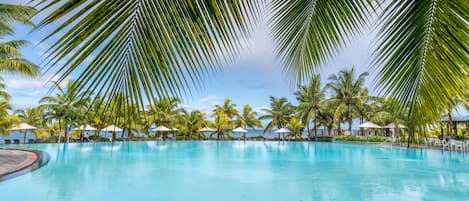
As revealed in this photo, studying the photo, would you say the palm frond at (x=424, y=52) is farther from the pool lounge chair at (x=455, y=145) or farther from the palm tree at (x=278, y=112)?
the palm tree at (x=278, y=112)

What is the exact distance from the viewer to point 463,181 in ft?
28.0

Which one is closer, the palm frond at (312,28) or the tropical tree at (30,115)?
the palm frond at (312,28)

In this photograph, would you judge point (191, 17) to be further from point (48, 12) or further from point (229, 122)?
point (229, 122)

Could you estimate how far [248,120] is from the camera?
30656 millimetres

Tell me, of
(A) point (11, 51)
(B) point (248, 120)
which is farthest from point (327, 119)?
(A) point (11, 51)

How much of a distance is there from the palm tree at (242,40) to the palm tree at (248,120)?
29.0m

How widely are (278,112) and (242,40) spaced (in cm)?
2899

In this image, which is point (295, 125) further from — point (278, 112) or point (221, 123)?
point (221, 123)

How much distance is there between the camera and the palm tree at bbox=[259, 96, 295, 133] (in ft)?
96.8

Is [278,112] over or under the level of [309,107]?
under

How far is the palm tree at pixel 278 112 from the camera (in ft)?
96.8

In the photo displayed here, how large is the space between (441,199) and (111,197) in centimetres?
753

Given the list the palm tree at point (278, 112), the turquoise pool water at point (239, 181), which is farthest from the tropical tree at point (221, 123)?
the turquoise pool water at point (239, 181)

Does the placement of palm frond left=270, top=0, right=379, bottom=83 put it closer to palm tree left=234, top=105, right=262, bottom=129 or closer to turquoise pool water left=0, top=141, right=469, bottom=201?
turquoise pool water left=0, top=141, right=469, bottom=201
